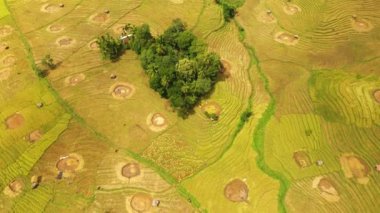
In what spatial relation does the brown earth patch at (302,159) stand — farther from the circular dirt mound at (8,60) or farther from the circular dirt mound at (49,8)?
the circular dirt mound at (49,8)

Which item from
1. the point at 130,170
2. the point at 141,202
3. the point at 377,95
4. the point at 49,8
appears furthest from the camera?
the point at 49,8

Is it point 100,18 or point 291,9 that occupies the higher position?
point 291,9

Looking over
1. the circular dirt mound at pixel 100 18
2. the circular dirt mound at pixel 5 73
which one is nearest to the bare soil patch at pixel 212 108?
the circular dirt mound at pixel 100 18

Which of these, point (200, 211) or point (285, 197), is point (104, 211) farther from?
point (285, 197)

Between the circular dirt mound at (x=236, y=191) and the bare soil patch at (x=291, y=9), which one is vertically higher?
the bare soil patch at (x=291, y=9)

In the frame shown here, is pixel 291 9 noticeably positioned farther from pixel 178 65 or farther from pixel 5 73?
pixel 5 73

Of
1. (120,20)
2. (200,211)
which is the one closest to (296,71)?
(200,211)

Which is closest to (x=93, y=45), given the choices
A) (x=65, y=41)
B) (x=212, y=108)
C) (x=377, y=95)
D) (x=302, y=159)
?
(x=65, y=41)
